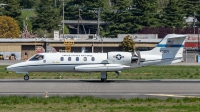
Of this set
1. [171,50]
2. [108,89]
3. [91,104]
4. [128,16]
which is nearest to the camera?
[91,104]

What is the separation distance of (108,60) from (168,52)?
4.52 metres

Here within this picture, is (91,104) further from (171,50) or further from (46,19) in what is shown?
(46,19)

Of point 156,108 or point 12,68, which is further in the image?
point 12,68

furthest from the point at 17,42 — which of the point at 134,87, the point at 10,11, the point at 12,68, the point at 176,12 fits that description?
the point at 134,87

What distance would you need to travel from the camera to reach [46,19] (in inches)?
5492

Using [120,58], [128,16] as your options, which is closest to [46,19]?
[128,16]

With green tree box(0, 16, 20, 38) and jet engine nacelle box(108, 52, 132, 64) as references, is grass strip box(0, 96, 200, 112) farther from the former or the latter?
green tree box(0, 16, 20, 38)

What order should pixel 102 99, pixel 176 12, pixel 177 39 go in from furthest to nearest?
pixel 176 12
pixel 177 39
pixel 102 99

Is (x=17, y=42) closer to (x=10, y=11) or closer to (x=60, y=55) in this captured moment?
(x=10, y=11)

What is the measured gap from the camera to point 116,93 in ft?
114

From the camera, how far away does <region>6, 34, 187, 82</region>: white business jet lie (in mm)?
44500

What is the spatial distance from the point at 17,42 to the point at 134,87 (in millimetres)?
68217

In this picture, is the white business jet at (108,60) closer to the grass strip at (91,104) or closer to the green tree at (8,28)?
the grass strip at (91,104)

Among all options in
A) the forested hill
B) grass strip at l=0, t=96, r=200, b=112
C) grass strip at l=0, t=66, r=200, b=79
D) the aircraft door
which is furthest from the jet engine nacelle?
the forested hill
